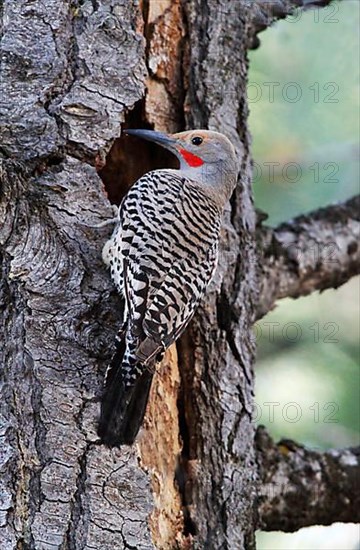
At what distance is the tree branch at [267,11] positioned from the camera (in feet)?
12.8

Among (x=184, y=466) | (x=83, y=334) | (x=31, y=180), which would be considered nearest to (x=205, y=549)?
(x=184, y=466)

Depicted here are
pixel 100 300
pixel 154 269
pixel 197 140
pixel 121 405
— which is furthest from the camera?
pixel 197 140

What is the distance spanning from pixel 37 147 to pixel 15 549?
119cm

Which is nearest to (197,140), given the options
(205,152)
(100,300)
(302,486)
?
(205,152)

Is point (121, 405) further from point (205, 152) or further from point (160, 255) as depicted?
point (205, 152)

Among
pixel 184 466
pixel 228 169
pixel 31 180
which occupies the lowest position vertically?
pixel 184 466

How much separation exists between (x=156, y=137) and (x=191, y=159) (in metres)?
0.31

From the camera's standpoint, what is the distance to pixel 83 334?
3045 millimetres

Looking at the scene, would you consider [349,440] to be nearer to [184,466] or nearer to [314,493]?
[314,493]

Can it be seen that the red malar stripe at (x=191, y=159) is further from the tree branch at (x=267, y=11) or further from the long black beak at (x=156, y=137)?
the tree branch at (x=267, y=11)

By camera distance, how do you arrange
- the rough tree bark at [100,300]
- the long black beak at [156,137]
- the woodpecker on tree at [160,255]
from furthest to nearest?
the long black beak at [156,137]
the woodpecker on tree at [160,255]
the rough tree bark at [100,300]

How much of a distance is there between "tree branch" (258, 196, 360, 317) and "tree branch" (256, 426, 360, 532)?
544 mm

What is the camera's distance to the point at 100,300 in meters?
3.10

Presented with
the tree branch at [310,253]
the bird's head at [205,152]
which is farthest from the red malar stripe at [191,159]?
the tree branch at [310,253]
